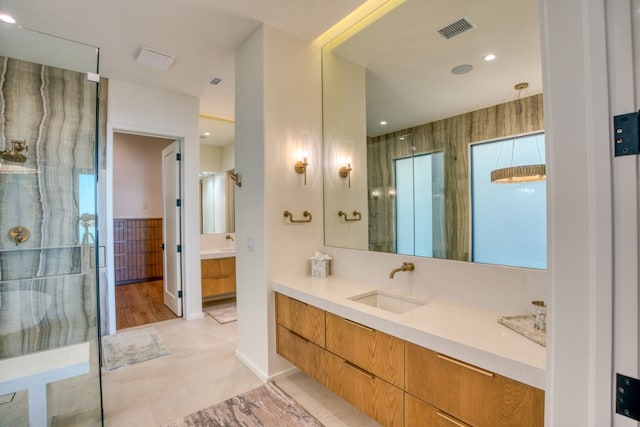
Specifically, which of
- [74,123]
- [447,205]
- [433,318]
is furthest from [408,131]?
[74,123]

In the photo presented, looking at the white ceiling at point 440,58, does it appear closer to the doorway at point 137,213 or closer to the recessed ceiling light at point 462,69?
the recessed ceiling light at point 462,69

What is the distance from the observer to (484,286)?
168cm

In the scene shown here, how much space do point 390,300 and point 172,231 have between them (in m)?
3.27

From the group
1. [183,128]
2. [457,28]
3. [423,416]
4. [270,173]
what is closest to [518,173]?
[457,28]

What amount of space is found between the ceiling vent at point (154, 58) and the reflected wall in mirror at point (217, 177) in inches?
59.3

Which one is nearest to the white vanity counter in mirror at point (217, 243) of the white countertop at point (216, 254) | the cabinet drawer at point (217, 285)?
the white countertop at point (216, 254)

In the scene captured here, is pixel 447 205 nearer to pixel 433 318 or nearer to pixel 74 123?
pixel 433 318

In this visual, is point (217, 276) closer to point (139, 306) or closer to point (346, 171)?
point (139, 306)

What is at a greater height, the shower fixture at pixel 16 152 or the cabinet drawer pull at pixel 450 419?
the shower fixture at pixel 16 152

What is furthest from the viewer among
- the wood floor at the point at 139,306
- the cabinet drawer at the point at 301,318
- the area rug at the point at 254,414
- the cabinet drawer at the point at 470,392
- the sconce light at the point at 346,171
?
the wood floor at the point at 139,306

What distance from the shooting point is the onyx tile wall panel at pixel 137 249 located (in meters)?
5.72

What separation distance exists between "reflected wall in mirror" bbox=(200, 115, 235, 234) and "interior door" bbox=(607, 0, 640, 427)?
15.0 ft

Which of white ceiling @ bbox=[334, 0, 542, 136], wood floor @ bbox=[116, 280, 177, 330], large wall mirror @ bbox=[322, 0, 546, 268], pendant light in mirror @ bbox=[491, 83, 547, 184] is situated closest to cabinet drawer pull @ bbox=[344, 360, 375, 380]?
large wall mirror @ bbox=[322, 0, 546, 268]

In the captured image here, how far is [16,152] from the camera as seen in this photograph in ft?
7.30
